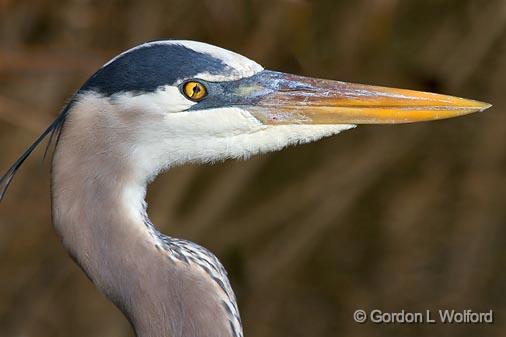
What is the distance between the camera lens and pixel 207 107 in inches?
78.2

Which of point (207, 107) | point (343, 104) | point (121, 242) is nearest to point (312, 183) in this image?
point (343, 104)

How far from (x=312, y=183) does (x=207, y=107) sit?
2527mm

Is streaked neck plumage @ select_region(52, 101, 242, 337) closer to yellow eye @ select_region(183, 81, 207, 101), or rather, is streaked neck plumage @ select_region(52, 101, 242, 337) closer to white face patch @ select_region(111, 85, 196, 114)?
white face patch @ select_region(111, 85, 196, 114)

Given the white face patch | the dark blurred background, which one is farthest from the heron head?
the dark blurred background

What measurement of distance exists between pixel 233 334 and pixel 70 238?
0.38 meters

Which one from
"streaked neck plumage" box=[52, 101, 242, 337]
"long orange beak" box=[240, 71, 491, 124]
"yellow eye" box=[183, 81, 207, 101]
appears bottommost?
"streaked neck plumage" box=[52, 101, 242, 337]

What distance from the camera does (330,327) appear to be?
407 cm

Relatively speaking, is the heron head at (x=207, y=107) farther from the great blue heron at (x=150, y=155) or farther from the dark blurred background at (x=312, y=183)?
the dark blurred background at (x=312, y=183)

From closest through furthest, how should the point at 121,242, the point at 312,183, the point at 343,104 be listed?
the point at 121,242 < the point at 343,104 < the point at 312,183

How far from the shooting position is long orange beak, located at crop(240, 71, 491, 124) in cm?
204

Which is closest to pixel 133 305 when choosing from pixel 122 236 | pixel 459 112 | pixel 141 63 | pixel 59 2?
pixel 122 236

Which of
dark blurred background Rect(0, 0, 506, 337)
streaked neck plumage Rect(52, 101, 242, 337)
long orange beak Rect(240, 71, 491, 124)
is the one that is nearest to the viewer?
streaked neck plumage Rect(52, 101, 242, 337)

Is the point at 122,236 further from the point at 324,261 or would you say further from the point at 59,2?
the point at 59,2

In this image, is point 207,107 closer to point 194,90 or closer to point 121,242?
point 194,90
